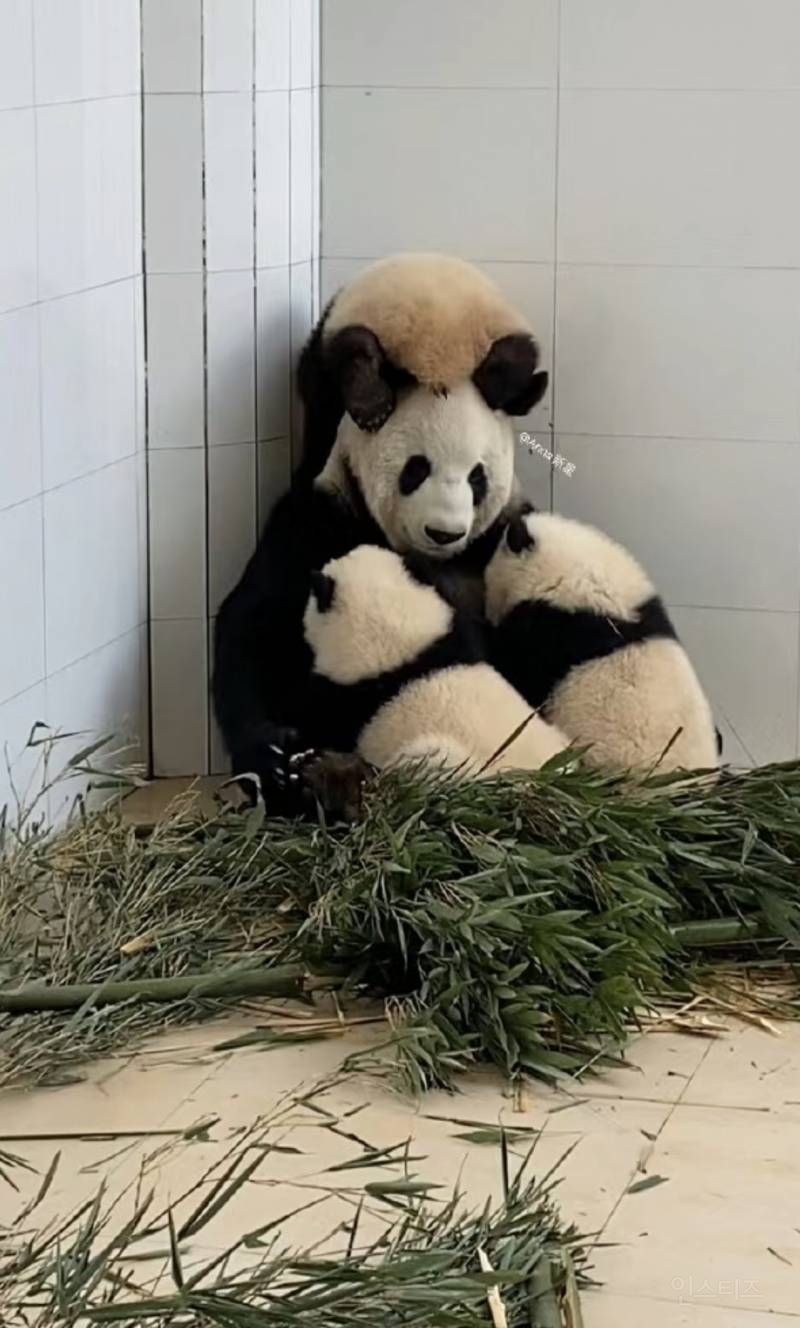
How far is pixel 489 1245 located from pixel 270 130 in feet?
6.84

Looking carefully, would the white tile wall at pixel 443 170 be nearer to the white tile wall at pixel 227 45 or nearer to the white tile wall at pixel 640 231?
the white tile wall at pixel 640 231

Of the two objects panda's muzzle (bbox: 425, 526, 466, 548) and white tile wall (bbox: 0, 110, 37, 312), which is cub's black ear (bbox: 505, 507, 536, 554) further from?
white tile wall (bbox: 0, 110, 37, 312)

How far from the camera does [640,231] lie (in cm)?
344

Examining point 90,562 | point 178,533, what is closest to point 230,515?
point 178,533

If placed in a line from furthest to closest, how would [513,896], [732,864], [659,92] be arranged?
[659,92] → [732,864] → [513,896]

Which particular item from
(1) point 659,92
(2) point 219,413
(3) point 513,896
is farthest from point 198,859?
(1) point 659,92

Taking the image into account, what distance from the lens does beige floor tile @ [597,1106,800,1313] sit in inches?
75.1

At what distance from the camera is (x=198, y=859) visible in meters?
2.75

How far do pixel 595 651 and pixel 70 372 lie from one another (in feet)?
2.78

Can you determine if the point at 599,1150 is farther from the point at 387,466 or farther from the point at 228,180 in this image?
the point at 228,180

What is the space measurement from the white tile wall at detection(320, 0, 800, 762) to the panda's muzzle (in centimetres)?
45

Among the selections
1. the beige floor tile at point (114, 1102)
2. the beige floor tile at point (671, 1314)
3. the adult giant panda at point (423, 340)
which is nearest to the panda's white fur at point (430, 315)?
the adult giant panda at point (423, 340)

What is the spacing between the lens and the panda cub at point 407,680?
9.49 ft

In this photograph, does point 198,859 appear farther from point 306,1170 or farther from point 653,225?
point 653,225
